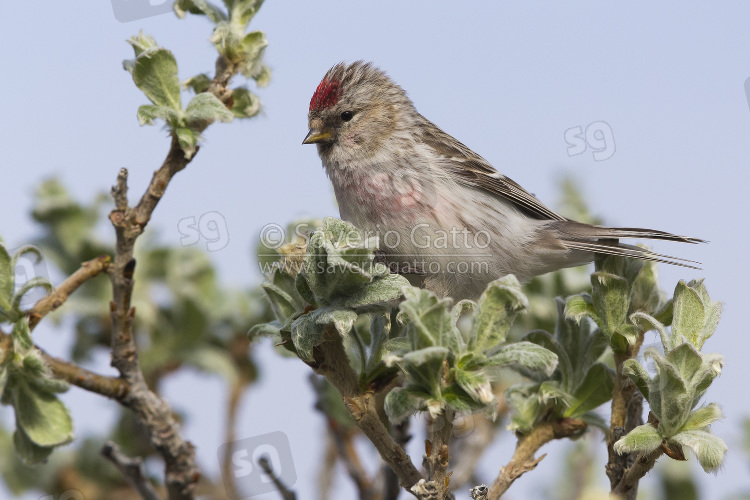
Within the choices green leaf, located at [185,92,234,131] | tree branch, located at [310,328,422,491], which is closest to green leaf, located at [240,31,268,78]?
green leaf, located at [185,92,234,131]

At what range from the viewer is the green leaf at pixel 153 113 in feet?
8.79

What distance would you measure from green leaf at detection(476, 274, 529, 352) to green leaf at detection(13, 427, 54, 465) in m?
1.49

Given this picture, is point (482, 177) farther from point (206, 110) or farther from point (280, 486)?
point (280, 486)

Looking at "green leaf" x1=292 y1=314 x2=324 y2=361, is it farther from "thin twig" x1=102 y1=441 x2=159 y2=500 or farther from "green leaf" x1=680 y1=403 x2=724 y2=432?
"green leaf" x1=680 y1=403 x2=724 y2=432

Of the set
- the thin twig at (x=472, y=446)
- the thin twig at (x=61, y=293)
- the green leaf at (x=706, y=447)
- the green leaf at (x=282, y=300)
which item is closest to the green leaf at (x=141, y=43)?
the thin twig at (x=61, y=293)

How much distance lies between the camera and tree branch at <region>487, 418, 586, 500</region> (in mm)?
2654

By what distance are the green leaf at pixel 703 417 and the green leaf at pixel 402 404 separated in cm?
77

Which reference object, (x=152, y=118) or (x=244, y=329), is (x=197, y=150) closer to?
(x=152, y=118)

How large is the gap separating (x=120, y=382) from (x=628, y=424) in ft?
5.60

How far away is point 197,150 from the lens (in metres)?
2.77

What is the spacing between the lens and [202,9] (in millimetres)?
3023

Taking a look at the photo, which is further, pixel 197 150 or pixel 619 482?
pixel 197 150

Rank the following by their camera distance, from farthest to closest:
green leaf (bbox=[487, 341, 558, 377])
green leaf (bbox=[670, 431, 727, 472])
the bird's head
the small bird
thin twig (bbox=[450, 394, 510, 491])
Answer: the bird's head → the small bird → thin twig (bbox=[450, 394, 510, 491]) → green leaf (bbox=[670, 431, 727, 472]) → green leaf (bbox=[487, 341, 558, 377])

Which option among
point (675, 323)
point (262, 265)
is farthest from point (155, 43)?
point (675, 323)
